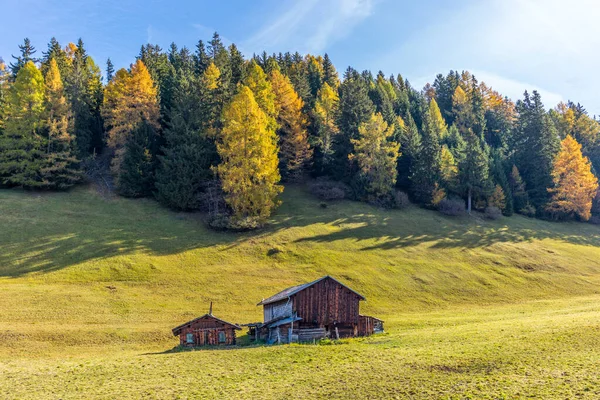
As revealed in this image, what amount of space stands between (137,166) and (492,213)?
6105cm

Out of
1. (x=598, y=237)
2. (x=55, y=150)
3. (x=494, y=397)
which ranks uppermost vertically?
(x=55, y=150)

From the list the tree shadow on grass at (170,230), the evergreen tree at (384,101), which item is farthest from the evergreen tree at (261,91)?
the evergreen tree at (384,101)

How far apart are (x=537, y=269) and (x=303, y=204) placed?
35.1 metres

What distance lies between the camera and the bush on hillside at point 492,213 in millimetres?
Result: 81250

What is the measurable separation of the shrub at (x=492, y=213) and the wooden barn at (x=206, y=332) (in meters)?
59.6

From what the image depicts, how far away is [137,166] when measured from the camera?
227 ft

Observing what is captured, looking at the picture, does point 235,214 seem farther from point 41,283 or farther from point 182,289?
point 41,283

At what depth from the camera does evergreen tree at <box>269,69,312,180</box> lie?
79.8 m

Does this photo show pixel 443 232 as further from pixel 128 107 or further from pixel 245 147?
pixel 128 107

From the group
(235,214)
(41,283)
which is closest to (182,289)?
(41,283)

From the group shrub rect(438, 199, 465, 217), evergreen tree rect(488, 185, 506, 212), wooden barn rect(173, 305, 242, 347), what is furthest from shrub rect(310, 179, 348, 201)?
wooden barn rect(173, 305, 242, 347)

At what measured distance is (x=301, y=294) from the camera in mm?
38625

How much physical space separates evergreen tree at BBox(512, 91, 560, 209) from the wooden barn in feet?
252

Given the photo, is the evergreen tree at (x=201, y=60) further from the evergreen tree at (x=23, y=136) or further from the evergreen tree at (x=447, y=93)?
the evergreen tree at (x=447, y=93)
